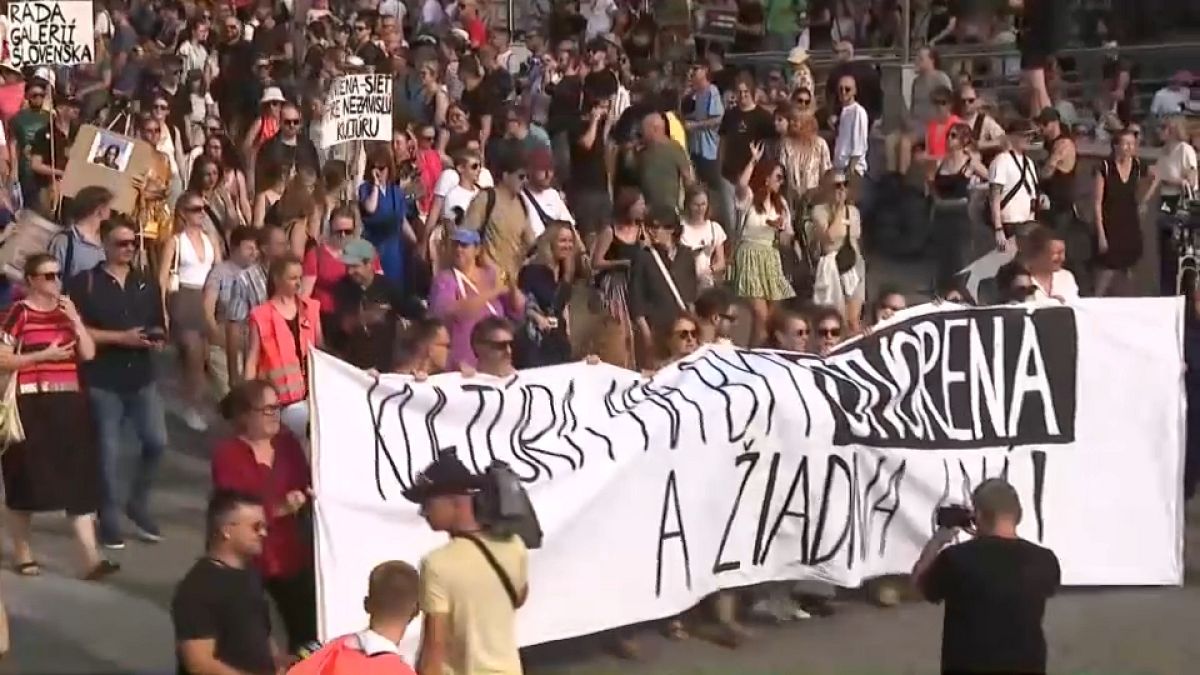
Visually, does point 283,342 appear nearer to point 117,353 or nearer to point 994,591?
point 117,353

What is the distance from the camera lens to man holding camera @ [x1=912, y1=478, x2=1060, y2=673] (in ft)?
21.5

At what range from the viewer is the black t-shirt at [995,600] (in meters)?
6.55

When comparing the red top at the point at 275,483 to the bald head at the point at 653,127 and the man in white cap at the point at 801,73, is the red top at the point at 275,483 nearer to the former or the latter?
the bald head at the point at 653,127

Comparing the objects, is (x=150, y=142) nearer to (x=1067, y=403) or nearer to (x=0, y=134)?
(x=0, y=134)

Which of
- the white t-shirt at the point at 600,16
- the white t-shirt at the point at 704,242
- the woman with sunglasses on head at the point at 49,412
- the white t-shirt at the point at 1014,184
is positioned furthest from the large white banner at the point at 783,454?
the white t-shirt at the point at 600,16

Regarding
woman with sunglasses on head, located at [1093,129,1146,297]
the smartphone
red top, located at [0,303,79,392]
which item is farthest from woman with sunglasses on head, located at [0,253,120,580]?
woman with sunglasses on head, located at [1093,129,1146,297]

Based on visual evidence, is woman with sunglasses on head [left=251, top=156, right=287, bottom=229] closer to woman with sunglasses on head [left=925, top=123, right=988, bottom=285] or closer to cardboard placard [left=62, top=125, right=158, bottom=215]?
cardboard placard [left=62, top=125, right=158, bottom=215]

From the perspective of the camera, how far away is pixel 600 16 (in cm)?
2331

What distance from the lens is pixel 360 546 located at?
816 centimetres

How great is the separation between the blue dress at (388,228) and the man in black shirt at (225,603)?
6514 mm

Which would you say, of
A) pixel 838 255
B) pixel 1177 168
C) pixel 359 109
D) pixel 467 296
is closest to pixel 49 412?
pixel 467 296

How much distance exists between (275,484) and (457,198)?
541 centimetres

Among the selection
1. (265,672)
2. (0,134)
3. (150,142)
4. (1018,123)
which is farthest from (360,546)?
(1018,123)

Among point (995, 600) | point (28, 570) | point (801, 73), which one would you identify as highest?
point (801, 73)
